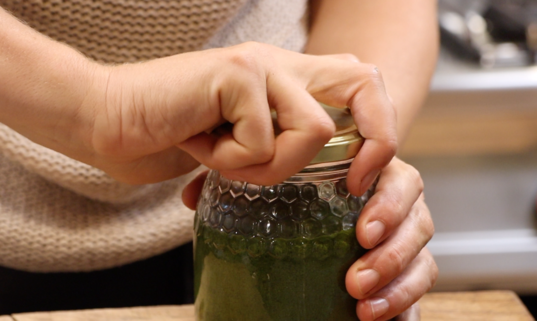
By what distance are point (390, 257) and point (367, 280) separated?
4 cm

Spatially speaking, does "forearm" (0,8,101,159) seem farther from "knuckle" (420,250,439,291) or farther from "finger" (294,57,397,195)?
"knuckle" (420,250,439,291)

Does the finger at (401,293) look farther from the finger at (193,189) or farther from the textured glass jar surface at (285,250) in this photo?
the finger at (193,189)

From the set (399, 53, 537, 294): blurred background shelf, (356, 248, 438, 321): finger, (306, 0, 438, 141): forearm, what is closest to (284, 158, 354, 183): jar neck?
(356, 248, 438, 321): finger

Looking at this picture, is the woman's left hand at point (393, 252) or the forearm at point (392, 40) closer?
the woman's left hand at point (393, 252)

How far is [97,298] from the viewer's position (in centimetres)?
73

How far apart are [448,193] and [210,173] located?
0.89 m

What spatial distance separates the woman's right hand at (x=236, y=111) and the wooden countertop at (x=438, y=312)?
0.25 m

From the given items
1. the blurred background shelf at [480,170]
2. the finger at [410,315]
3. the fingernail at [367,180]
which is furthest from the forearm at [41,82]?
the blurred background shelf at [480,170]

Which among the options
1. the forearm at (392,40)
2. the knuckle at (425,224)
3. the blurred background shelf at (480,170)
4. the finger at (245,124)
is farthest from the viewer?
the blurred background shelf at (480,170)

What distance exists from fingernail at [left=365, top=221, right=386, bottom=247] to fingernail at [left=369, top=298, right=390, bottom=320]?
0.17 feet

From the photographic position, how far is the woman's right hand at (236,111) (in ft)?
1.20

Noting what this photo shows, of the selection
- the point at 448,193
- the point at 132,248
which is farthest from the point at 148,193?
the point at 448,193

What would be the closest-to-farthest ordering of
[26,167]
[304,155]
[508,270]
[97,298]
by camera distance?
[304,155], [26,167], [97,298], [508,270]

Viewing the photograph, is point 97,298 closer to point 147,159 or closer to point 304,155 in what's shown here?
point 147,159
